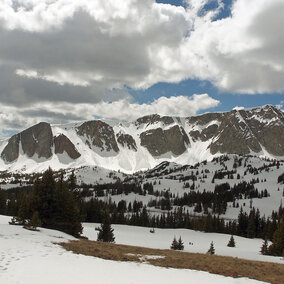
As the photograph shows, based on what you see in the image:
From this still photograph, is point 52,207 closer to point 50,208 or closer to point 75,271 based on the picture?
point 50,208

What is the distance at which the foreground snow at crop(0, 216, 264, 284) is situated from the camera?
13758 millimetres

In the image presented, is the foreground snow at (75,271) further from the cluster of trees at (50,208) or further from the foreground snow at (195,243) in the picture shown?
the foreground snow at (195,243)

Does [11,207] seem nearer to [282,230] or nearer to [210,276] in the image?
[282,230]

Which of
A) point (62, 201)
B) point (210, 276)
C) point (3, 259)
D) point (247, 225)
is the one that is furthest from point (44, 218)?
point (247, 225)

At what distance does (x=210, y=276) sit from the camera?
17156 mm

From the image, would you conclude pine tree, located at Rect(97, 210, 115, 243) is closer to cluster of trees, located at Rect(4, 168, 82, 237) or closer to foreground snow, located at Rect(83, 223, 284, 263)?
foreground snow, located at Rect(83, 223, 284, 263)

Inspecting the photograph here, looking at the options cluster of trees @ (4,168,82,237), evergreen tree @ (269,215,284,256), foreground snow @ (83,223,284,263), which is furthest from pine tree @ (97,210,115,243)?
evergreen tree @ (269,215,284,256)

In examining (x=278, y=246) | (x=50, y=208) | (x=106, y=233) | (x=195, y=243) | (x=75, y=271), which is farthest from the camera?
(x=195, y=243)

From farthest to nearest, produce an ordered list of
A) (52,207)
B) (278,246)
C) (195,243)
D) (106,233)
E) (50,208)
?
1. (195,243)
2. (278,246)
3. (106,233)
4. (52,207)
5. (50,208)

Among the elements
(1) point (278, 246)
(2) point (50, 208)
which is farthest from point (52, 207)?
(1) point (278, 246)

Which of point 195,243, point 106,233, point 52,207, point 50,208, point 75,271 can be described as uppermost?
point 52,207

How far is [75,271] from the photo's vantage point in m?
15.2

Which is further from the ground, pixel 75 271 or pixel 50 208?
pixel 50 208

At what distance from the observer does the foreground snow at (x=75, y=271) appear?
1376 centimetres
